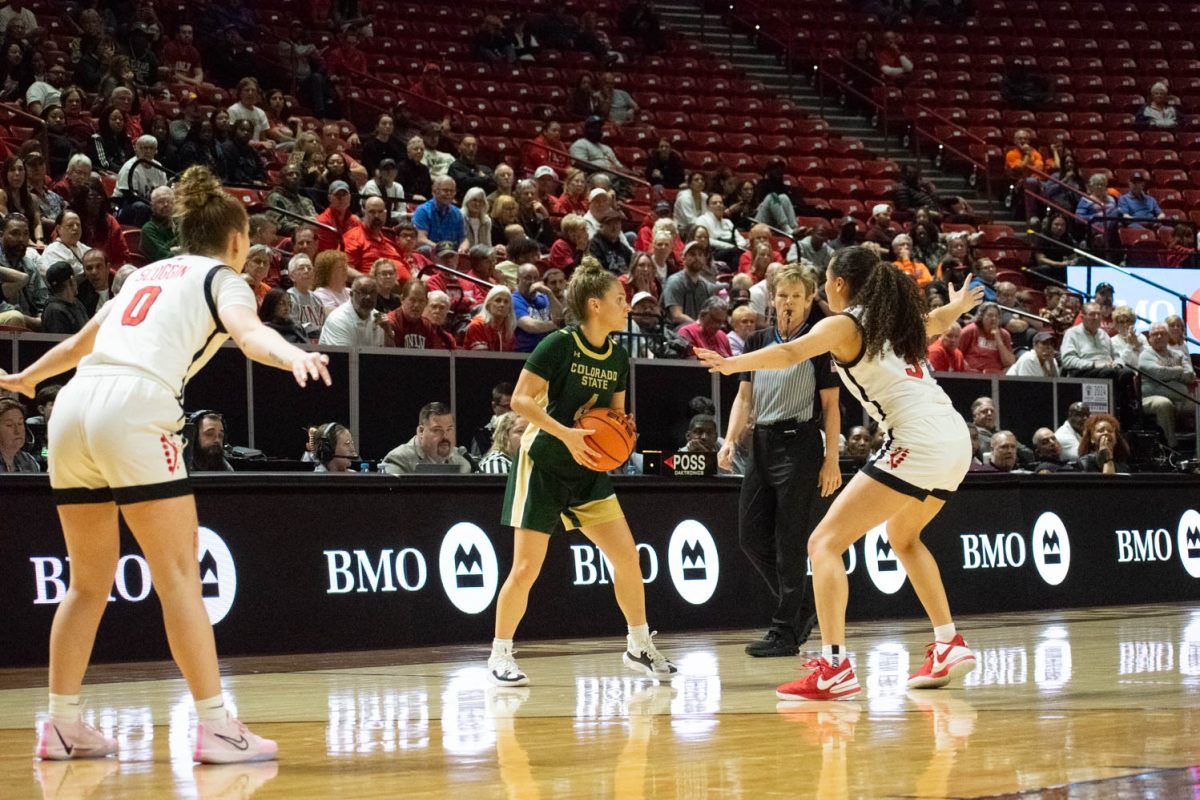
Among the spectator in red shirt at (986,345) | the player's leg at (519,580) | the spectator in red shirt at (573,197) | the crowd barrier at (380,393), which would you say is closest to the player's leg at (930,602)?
the player's leg at (519,580)

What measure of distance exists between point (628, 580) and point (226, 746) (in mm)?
3087

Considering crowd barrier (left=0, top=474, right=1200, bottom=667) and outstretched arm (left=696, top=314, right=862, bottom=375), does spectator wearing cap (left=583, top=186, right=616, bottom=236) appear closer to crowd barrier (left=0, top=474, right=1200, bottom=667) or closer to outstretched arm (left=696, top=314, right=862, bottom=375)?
crowd barrier (left=0, top=474, right=1200, bottom=667)

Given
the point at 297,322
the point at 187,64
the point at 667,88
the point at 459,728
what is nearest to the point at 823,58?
the point at 667,88

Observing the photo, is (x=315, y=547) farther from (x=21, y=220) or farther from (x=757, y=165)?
(x=757, y=165)

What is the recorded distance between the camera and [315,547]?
9.62 metres

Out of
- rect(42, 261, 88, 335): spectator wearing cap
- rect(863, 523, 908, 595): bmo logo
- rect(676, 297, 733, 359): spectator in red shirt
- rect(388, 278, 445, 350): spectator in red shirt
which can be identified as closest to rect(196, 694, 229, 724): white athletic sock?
rect(42, 261, 88, 335): spectator wearing cap

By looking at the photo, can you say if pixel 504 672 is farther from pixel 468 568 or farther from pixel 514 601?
pixel 468 568

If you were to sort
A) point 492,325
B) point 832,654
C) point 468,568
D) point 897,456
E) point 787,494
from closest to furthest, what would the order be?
point 832,654 → point 897,456 → point 787,494 → point 468,568 → point 492,325

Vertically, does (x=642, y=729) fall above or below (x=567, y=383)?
below

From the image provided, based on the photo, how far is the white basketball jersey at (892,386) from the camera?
731 centimetres

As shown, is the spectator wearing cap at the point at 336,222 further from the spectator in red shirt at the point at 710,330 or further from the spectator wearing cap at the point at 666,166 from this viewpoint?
the spectator wearing cap at the point at 666,166

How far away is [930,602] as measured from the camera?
7.59 m

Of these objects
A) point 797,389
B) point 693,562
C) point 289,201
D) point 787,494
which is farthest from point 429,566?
point 289,201

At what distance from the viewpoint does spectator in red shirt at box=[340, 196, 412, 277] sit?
15445 mm
